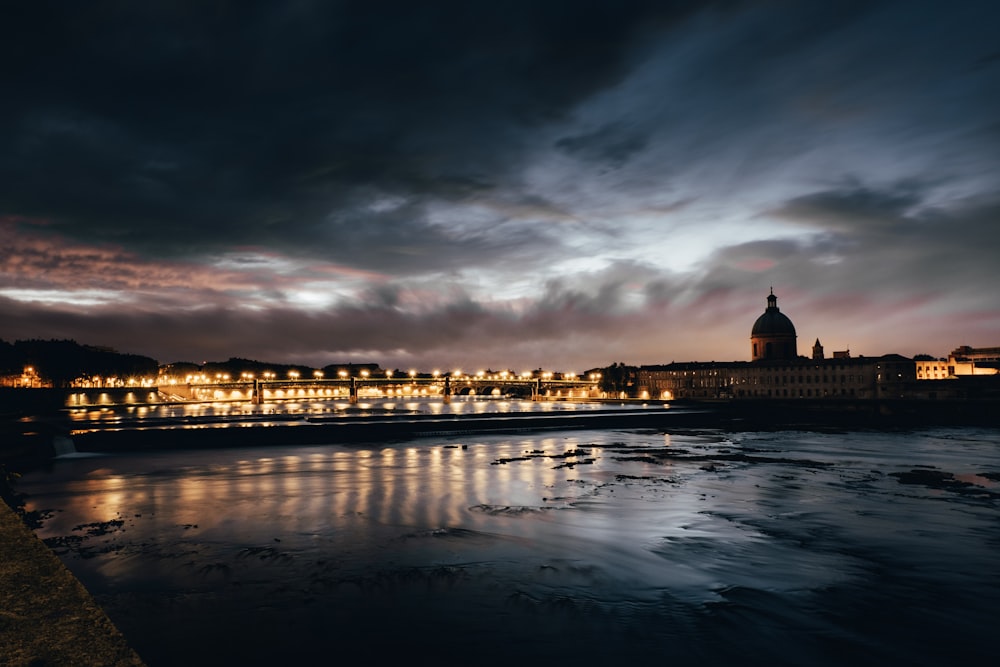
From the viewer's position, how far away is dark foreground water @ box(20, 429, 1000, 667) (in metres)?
11.4

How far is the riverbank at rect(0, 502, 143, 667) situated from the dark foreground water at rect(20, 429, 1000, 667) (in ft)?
10.9

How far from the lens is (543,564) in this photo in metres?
16.5

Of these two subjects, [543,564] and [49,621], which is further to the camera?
[543,564]

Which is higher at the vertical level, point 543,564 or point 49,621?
point 49,621

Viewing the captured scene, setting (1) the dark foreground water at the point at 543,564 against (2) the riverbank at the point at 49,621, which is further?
(1) the dark foreground water at the point at 543,564

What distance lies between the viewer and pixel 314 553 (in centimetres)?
1789

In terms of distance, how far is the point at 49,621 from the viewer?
678 cm

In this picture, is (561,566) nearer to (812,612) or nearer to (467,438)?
(812,612)

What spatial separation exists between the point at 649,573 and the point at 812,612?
12.6ft

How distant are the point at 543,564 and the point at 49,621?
11700 millimetres

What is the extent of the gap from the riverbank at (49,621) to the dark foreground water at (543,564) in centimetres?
333

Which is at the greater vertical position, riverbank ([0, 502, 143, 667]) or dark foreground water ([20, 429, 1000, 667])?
riverbank ([0, 502, 143, 667])

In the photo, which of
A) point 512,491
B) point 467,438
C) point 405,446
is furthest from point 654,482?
point 467,438

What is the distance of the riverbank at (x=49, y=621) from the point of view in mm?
5969
